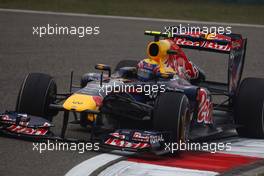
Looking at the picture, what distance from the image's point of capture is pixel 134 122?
10.9 m

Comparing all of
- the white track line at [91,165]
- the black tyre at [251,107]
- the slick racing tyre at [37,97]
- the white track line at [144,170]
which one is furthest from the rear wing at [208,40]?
the white track line at [144,170]

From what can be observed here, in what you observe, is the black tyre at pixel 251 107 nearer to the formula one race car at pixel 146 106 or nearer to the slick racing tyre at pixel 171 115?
the formula one race car at pixel 146 106

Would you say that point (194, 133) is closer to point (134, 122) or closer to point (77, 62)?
point (134, 122)

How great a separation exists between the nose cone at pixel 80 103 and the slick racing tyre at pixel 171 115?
721 millimetres

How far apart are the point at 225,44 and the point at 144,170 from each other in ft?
10.3

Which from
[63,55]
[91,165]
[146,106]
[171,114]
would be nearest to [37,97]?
[146,106]

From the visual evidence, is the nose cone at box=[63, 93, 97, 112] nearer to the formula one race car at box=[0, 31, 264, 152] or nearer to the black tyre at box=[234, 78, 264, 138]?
the formula one race car at box=[0, 31, 264, 152]

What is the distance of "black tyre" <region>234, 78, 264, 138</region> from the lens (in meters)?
11.4

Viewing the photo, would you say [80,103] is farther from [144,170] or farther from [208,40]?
[208,40]

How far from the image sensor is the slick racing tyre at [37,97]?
10828 millimetres

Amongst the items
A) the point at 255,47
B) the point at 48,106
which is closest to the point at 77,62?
the point at 255,47

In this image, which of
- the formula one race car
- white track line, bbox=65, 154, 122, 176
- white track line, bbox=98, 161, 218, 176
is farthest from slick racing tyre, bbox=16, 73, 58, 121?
white track line, bbox=98, 161, 218, 176

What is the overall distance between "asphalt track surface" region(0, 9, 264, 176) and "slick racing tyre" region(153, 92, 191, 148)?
0.84 m

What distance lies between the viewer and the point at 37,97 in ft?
35.5
